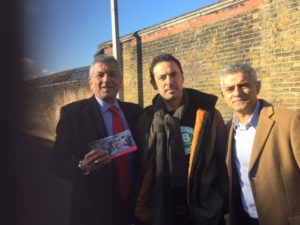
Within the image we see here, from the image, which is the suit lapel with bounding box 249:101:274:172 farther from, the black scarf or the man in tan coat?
the black scarf

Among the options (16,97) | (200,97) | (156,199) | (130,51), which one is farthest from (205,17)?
(16,97)

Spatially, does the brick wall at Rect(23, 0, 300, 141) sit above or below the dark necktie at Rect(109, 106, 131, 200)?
above

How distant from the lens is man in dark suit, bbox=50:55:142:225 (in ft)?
7.95

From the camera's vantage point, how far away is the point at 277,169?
7.32ft

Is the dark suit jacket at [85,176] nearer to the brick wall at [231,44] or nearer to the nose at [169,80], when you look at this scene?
the nose at [169,80]

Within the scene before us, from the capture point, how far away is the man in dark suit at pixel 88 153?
242 centimetres

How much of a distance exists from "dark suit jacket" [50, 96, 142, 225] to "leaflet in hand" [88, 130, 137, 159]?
11cm

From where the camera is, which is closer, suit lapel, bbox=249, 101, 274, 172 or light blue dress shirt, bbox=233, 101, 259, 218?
suit lapel, bbox=249, 101, 274, 172

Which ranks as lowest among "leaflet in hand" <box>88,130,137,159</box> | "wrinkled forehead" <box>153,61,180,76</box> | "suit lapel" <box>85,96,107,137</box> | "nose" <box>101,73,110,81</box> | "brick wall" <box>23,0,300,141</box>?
"leaflet in hand" <box>88,130,137,159</box>

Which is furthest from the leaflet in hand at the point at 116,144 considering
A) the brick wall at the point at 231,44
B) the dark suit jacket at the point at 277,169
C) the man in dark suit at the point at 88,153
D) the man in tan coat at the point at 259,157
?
the brick wall at the point at 231,44

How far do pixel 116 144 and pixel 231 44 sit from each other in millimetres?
4610

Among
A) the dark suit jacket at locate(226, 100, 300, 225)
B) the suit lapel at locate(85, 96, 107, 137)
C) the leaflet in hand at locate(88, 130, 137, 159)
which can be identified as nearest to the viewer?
the dark suit jacket at locate(226, 100, 300, 225)

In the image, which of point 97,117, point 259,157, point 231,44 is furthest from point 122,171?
point 231,44

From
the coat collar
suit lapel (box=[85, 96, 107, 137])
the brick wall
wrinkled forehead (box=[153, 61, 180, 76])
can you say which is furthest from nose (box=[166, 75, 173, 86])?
the brick wall
